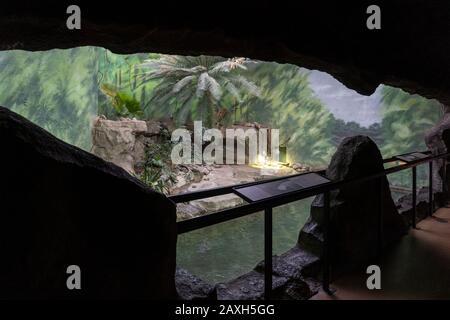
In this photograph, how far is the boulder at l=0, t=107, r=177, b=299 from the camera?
1.17 metres

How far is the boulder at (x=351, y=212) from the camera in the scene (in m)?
3.07

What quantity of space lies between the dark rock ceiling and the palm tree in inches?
326

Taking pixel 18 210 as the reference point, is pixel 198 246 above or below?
below

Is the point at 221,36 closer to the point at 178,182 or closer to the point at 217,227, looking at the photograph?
the point at 217,227

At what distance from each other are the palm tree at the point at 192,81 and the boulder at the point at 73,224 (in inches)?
395

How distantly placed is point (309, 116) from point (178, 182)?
6540mm

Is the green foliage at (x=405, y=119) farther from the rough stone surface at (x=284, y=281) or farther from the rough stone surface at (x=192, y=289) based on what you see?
the rough stone surface at (x=192, y=289)

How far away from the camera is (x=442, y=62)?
11.7 feet

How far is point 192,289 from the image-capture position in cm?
182

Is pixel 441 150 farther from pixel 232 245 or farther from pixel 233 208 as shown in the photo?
pixel 233 208

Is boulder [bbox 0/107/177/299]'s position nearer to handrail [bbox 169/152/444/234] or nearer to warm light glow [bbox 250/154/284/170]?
handrail [bbox 169/152/444/234]

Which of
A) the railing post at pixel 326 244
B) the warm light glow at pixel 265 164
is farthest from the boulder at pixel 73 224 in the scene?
the warm light glow at pixel 265 164

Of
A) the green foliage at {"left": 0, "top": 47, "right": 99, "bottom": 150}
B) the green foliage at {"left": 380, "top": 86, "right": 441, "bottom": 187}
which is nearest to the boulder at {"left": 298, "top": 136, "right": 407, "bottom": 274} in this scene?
the green foliage at {"left": 380, "top": 86, "right": 441, "bottom": 187}
